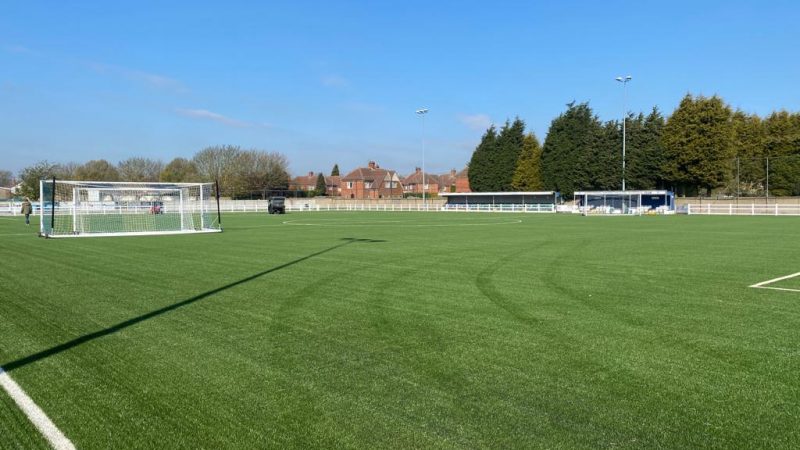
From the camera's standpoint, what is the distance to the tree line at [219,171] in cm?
9686

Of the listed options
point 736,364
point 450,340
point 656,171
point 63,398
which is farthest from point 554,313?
point 656,171

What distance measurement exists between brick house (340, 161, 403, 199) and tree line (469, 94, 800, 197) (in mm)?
59183

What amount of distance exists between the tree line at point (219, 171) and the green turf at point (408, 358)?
8843 centimetres

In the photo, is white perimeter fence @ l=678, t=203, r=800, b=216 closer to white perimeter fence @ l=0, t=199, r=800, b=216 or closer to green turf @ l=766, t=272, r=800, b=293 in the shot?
white perimeter fence @ l=0, t=199, r=800, b=216

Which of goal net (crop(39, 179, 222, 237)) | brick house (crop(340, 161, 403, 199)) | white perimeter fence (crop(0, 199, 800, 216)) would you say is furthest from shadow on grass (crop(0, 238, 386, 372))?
brick house (crop(340, 161, 403, 199))

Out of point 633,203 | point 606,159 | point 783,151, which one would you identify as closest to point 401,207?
point 606,159

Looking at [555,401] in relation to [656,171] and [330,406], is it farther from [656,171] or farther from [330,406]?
[656,171]

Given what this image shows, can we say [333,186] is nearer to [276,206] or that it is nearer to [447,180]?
[447,180]

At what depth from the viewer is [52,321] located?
752 centimetres

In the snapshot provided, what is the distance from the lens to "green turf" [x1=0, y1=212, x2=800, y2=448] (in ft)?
13.2

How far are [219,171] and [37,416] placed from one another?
98128 millimetres

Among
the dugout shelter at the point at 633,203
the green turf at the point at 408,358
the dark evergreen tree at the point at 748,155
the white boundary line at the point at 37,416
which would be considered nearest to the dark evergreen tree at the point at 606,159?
the dugout shelter at the point at 633,203

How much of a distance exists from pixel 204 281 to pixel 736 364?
927 centimetres

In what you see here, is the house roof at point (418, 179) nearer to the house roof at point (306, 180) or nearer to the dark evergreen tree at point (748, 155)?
the house roof at point (306, 180)
